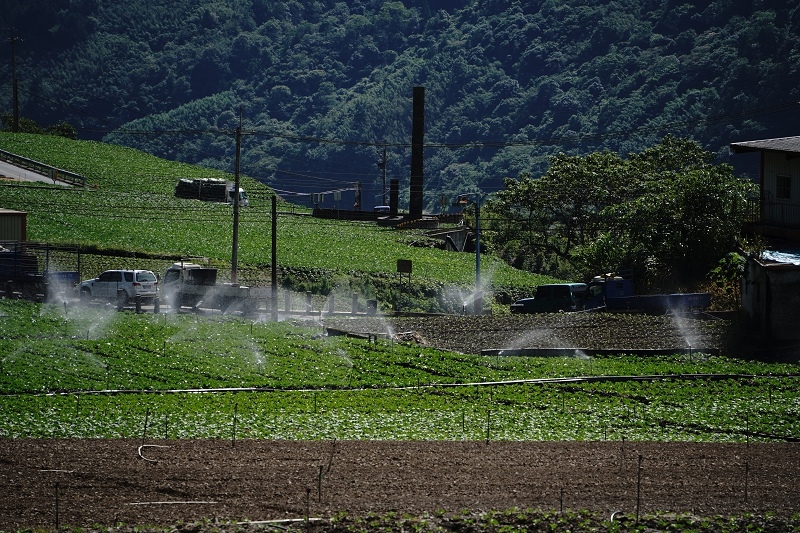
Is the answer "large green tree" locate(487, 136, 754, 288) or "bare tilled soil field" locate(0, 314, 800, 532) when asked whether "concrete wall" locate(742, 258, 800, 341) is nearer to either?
"large green tree" locate(487, 136, 754, 288)

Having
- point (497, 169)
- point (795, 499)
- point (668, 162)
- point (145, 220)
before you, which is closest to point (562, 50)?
point (497, 169)

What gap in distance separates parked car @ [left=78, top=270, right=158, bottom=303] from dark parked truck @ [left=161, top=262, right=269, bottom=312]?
4.80ft

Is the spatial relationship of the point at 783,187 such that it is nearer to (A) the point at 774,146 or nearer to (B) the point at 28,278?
(A) the point at 774,146

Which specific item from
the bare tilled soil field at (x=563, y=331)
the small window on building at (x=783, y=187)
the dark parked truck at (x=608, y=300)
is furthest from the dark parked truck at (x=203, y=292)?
the small window on building at (x=783, y=187)

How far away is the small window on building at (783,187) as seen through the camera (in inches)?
2061

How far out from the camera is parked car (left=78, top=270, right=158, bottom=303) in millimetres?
55594

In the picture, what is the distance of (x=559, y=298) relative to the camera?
185 feet

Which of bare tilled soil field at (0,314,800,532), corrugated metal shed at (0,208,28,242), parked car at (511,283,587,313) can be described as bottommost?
bare tilled soil field at (0,314,800,532)

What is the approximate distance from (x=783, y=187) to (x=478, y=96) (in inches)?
4857

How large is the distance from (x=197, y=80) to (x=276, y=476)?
172614mm

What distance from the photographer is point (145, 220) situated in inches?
3184

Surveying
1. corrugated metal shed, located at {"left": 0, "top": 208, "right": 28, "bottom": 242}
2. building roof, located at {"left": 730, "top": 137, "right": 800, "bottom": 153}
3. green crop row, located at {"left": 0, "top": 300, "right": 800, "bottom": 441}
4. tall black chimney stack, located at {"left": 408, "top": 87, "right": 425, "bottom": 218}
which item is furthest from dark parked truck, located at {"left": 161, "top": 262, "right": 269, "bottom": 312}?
tall black chimney stack, located at {"left": 408, "top": 87, "right": 425, "bottom": 218}

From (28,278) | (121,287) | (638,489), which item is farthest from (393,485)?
(28,278)

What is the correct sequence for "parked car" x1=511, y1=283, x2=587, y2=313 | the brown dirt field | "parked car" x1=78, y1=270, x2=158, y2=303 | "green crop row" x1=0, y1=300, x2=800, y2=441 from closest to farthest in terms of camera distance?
1. the brown dirt field
2. "green crop row" x1=0, y1=300, x2=800, y2=441
3. "parked car" x1=78, y1=270, x2=158, y2=303
4. "parked car" x1=511, y1=283, x2=587, y2=313
